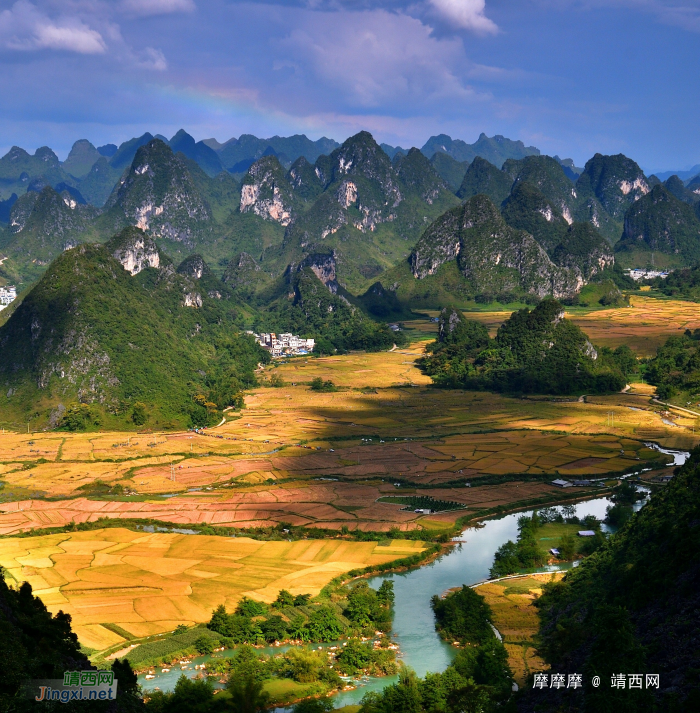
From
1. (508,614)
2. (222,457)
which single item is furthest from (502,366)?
(508,614)

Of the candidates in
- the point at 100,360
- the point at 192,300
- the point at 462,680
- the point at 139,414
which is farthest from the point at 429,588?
the point at 192,300

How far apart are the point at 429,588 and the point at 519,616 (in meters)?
6.17

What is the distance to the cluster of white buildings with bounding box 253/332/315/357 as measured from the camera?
460 feet

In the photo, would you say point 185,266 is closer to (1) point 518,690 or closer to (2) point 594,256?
(2) point 594,256

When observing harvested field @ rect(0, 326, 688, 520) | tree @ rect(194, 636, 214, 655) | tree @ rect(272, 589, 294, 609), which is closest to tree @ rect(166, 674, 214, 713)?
tree @ rect(194, 636, 214, 655)

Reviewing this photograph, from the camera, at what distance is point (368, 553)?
49.6 metres

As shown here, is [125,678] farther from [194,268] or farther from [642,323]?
[194,268]

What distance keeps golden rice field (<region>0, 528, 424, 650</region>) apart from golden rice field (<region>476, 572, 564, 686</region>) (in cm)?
737

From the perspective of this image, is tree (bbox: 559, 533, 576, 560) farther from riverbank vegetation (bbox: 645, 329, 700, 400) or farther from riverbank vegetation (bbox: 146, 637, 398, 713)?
riverbank vegetation (bbox: 645, 329, 700, 400)

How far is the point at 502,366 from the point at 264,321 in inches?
2741

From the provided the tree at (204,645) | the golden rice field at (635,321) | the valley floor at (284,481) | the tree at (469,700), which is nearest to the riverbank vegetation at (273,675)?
the tree at (204,645)

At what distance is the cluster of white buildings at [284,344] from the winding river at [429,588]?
280ft

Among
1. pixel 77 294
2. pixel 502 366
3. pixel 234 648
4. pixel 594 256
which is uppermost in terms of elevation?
pixel 594 256

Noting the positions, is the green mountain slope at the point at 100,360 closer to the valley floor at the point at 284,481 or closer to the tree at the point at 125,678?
the valley floor at the point at 284,481
